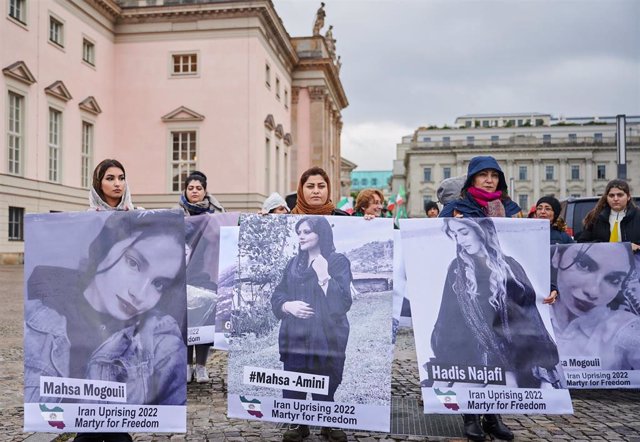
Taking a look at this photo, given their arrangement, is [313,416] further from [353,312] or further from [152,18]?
[152,18]

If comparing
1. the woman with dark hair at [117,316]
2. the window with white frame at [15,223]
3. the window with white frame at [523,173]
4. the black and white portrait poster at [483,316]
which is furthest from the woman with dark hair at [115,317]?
the window with white frame at [523,173]

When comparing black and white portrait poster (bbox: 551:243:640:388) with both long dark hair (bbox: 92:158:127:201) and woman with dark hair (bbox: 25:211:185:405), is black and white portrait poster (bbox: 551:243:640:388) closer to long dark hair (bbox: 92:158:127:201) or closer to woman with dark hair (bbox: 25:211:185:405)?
woman with dark hair (bbox: 25:211:185:405)

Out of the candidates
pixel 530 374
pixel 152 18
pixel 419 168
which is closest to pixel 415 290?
pixel 530 374

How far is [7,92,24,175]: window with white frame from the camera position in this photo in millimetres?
29250

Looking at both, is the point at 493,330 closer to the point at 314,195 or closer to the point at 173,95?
the point at 314,195

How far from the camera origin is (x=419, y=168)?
10831 centimetres

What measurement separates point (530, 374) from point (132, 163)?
3782 centimetres

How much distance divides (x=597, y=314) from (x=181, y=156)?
118ft

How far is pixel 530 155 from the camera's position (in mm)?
103812

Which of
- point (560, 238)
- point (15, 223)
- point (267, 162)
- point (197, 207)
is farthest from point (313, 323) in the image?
point (267, 162)

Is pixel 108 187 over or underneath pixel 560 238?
over

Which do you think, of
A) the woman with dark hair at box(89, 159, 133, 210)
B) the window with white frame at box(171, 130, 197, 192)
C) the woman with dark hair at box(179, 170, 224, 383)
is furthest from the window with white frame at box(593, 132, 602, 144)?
the woman with dark hair at box(89, 159, 133, 210)

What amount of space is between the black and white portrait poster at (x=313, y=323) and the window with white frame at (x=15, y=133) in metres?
27.7

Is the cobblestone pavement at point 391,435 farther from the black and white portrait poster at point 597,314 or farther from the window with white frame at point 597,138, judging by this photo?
the window with white frame at point 597,138
